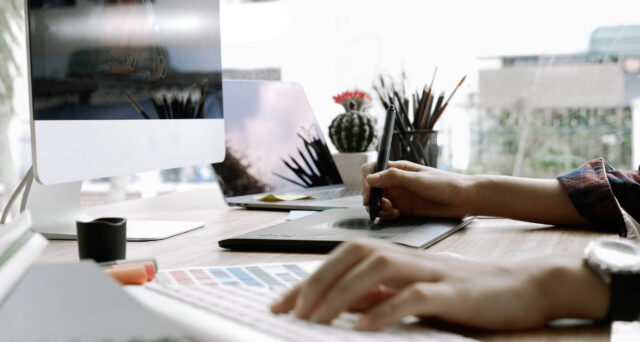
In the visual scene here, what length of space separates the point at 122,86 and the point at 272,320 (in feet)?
2.01

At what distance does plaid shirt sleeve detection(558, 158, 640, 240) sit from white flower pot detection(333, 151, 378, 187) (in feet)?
2.04

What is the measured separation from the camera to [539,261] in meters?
0.49

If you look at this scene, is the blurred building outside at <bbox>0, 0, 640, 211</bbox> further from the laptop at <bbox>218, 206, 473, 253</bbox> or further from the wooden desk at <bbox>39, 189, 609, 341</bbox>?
the laptop at <bbox>218, 206, 473, 253</bbox>

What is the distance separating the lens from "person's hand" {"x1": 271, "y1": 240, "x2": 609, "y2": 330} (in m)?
0.40

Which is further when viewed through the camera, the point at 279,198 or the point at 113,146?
the point at 279,198

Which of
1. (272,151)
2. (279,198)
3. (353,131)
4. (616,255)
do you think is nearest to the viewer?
(616,255)

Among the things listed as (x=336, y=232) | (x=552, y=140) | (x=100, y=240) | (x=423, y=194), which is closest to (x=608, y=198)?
(x=423, y=194)

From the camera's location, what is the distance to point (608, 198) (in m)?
0.90

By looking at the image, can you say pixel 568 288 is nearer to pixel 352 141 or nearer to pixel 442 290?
pixel 442 290

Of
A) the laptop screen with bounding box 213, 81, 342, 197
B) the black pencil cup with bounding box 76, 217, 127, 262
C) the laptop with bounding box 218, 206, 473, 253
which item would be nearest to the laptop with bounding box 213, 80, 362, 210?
the laptop screen with bounding box 213, 81, 342, 197

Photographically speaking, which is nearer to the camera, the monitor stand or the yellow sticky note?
the monitor stand

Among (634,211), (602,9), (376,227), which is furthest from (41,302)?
(602,9)

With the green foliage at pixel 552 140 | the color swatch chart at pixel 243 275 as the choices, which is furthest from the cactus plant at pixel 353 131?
the green foliage at pixel 552 140

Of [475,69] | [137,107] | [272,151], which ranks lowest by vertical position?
[272,151]
